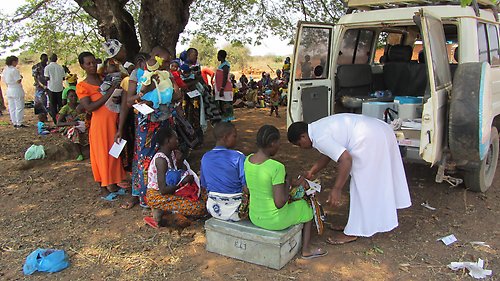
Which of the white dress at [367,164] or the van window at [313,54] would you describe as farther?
the van window at [313,54]

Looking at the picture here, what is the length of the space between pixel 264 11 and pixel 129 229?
731cm

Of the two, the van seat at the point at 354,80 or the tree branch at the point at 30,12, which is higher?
the tree branch at the point at 30,12

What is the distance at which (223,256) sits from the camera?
3.43 m

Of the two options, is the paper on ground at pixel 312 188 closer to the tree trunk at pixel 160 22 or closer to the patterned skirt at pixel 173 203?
the patterned skirt at pixel 173 203

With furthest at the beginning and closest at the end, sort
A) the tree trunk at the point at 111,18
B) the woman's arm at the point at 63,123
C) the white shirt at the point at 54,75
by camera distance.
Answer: the white shirt at the point at 54,75, the tree trunk at the point at 111,18, the woman's arm at the point at 63,123

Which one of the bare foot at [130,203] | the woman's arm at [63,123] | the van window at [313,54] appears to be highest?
the van window at [313,54]

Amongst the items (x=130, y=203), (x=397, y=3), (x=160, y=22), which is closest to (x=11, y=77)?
(x=160, y=22)

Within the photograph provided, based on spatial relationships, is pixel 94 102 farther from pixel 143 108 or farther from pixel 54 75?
pixel 54 75

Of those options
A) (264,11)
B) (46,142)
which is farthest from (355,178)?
(264,11)

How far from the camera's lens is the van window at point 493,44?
4832 mm

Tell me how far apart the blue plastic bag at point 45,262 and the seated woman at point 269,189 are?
60.3 inches

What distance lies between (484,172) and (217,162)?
3078 mm

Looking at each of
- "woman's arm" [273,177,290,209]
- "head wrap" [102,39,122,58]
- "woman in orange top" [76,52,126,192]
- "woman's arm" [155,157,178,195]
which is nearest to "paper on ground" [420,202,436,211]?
"woman's arm" [273,177,290,209]

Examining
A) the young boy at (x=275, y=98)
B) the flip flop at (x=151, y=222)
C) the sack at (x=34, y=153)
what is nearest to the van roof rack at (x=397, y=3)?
the flip flop at (x=151, y=222)
